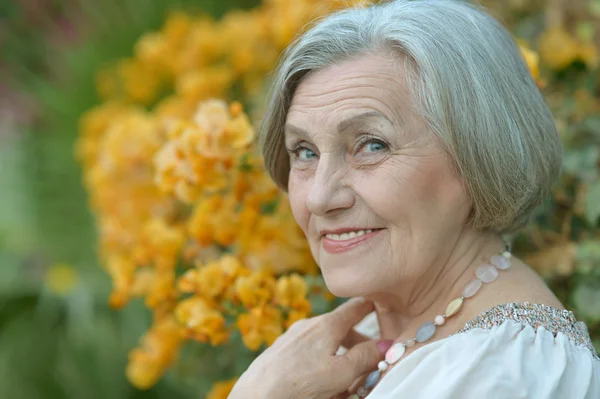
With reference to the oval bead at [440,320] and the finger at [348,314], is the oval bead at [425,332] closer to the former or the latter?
the oval bead at [440,320]

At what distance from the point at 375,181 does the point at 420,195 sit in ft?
0.34

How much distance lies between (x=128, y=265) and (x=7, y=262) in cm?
286

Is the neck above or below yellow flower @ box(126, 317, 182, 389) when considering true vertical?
above

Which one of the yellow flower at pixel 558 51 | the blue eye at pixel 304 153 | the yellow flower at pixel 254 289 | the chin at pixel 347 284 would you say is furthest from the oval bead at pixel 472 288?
the yellow flower at pixel 558 51

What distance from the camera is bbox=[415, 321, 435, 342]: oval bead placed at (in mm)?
1725

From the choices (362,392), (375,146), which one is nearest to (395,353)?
(362,392)

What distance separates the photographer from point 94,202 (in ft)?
11.9

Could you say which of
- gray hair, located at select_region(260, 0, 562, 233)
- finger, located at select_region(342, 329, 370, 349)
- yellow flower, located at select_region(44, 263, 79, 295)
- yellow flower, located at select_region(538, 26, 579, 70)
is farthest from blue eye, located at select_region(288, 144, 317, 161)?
yellow flower, located at select_region(44, 263, 79, 295)

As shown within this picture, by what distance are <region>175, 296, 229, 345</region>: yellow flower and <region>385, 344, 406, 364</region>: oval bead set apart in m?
0.52

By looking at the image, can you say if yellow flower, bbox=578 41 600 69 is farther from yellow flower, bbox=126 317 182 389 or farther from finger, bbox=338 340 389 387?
yellow flower, bbox=126 317 182 389

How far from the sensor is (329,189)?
165cm

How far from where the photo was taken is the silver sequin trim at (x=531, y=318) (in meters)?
1.58

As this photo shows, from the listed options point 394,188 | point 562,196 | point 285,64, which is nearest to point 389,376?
point 394,188

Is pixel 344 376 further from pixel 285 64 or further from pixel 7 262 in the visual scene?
pixel 7 262
